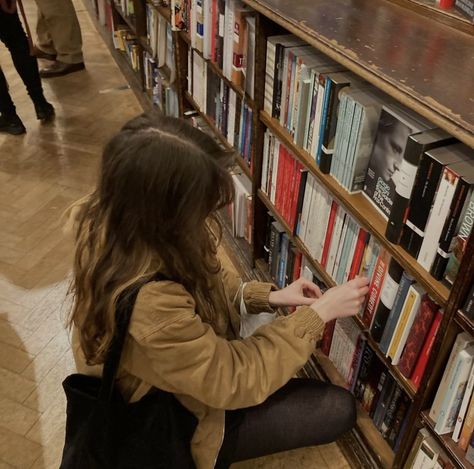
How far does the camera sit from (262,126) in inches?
59.2

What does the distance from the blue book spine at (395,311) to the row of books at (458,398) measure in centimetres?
14

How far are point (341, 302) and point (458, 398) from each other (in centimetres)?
28

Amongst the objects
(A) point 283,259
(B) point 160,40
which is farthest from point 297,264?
(B) point 160,40

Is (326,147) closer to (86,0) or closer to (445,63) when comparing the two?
(445,63)

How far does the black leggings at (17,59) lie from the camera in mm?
2549

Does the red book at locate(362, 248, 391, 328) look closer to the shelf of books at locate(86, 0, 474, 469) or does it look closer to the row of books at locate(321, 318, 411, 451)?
the shelf of books at locate(86, 0, 474, 469)

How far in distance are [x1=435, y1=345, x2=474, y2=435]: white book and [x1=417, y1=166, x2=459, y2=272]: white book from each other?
0.16 metres

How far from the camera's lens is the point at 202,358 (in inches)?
35.4

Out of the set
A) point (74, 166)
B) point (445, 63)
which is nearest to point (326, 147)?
point (445, 63)

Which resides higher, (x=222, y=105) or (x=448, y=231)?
(x=448, y=231)

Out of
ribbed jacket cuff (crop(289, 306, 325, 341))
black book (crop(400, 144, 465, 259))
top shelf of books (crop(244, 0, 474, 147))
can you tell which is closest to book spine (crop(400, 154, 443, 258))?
black book (crop(400, 144, 465, 259))

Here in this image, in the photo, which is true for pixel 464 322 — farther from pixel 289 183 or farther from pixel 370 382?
pixel 289 183

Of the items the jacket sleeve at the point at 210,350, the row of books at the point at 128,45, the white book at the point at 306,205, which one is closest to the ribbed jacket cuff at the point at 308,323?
the jacket sleeve at the point at 210,350

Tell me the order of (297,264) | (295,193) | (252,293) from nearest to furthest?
(252,293) → (295,193) → (297,264)
